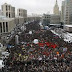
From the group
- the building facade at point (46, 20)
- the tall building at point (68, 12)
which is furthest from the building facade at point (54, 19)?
the tall building at point (68, 12)

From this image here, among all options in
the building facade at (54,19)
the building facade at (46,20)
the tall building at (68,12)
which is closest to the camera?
the tall building at (68,12)

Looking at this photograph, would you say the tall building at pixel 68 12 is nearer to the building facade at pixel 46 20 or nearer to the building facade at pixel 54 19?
the building facade at pixel 46 20

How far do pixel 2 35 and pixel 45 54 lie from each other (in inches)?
442

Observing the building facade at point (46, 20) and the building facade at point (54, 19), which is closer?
the building facade at point (46, 20)

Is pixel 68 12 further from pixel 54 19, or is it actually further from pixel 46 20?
pixel 54 19

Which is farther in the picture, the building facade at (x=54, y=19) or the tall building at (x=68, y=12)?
the building facade at (x=54, y=19)

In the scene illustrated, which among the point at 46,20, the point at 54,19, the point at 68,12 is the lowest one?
the point at 46,20

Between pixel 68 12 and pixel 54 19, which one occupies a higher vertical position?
pixel 68 12

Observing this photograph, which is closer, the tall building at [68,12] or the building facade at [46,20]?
the tall building at [68,12]

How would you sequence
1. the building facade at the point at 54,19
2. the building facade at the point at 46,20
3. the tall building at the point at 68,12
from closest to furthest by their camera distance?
1. the tall building at the point at 68,12
2. the building facade at the point at 46,20
3. the building facade at the point at 54,19

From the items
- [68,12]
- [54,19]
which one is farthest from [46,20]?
[68,12]

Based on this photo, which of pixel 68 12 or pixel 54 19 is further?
pixel 54 19

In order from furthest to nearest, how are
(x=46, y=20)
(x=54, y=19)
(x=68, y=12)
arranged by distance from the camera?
1. (x=54, y=19)
2. (x=46, y=20)
3. (x=68, y=12)

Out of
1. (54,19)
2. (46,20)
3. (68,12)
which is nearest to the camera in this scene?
(68,12)
